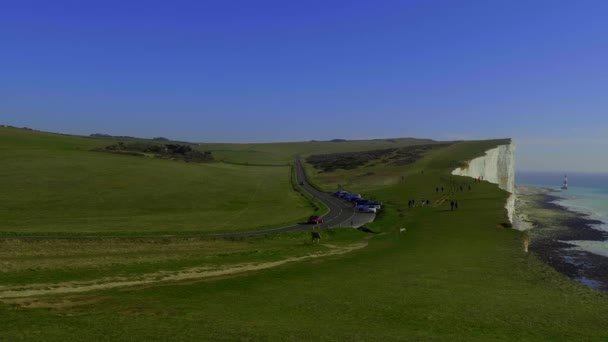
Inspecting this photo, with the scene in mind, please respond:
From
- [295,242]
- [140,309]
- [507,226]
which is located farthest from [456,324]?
[507,226]

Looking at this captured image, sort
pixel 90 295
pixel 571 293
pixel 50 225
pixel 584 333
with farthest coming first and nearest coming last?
1. pixel 50 225
2. pixel 571 293
3. pixel 90 295
4. pixel 584 333

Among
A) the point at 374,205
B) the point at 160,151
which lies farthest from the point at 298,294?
the point at 160,151

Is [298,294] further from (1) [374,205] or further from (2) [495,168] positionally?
(2) [495,168]

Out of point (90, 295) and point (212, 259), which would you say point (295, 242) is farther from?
point (90, 295)

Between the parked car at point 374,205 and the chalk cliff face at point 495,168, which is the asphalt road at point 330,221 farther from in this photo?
the chalk cliff face at point 495,168

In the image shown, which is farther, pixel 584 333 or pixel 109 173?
pixel 109 173
